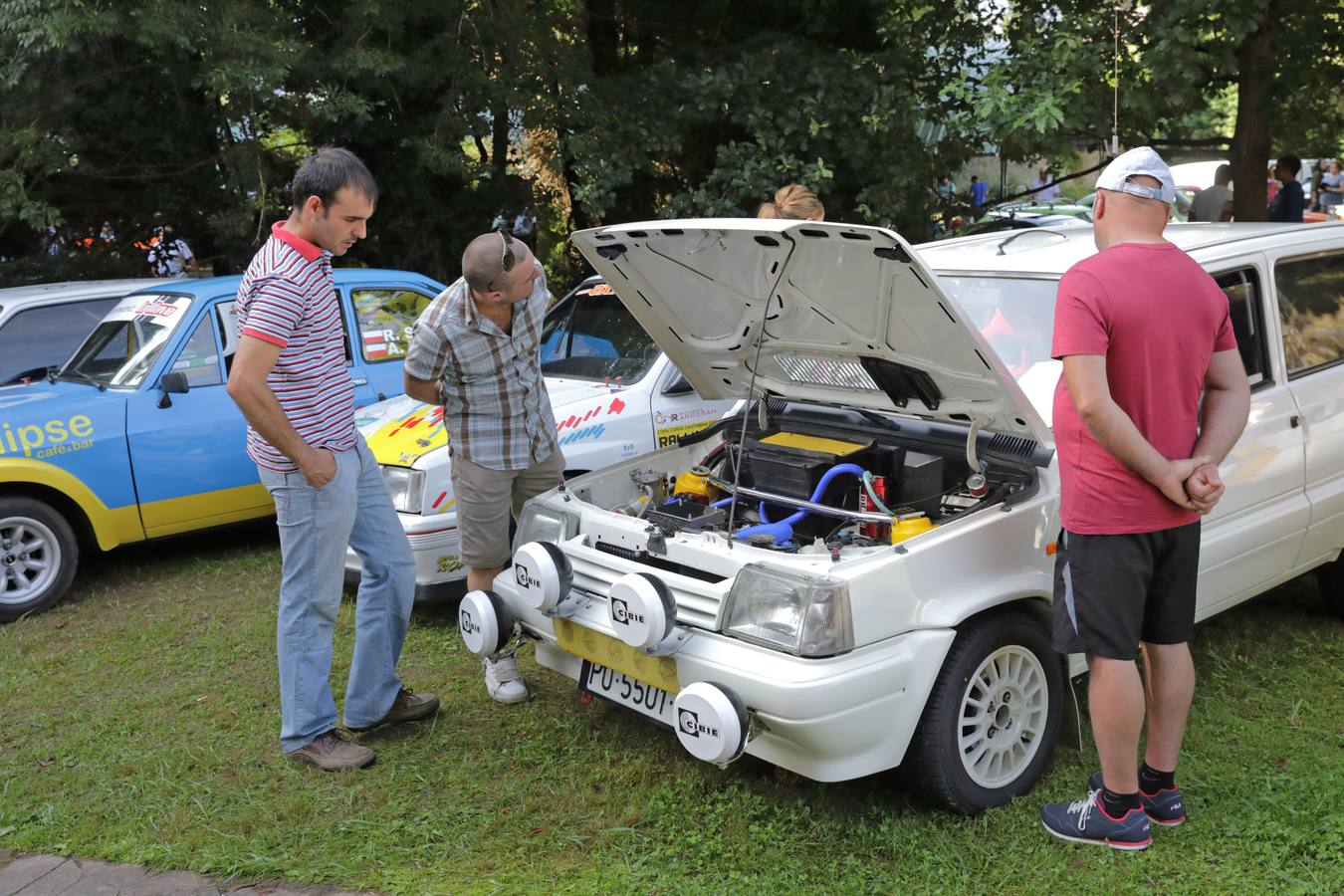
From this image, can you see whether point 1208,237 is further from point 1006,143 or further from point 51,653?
point 51,653

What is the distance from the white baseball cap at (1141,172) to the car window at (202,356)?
5.03 metres

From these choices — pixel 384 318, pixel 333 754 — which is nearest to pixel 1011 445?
pixel 333 754

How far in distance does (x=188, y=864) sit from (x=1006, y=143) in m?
7.13

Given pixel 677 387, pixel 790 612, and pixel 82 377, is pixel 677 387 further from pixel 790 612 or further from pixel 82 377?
pixel 82 377

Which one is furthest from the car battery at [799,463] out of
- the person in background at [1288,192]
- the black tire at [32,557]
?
the person in background at [1288,192]

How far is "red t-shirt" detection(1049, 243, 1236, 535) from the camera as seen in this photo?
300 centimetres

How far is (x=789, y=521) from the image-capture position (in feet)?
12.4

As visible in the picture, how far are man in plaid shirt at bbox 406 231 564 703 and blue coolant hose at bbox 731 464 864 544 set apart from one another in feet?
3.48

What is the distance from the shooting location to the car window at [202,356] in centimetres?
632

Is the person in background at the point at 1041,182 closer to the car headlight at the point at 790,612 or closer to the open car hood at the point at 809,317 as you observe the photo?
the open car hood at the point at 809,317

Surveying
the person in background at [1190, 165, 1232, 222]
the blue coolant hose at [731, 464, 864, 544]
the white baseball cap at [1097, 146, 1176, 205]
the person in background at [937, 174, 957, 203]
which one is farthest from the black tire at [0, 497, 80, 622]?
the person in background at [1190, 165, 1232, 222]

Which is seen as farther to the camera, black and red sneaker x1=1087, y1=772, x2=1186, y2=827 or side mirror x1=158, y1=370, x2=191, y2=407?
side mirror x1=158, y1=370, x2=191, y2=407

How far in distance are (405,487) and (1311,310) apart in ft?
13.2

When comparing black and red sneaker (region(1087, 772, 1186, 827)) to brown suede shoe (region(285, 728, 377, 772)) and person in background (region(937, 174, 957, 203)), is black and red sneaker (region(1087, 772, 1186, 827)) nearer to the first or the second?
brown suede shoe (region(285, 728, 377, 772))
